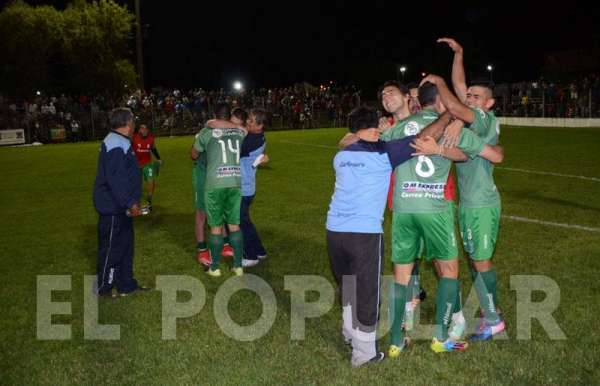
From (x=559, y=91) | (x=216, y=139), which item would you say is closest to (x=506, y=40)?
(x=559, y=91)

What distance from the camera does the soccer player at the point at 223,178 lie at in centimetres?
754

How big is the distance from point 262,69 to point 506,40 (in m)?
37.4

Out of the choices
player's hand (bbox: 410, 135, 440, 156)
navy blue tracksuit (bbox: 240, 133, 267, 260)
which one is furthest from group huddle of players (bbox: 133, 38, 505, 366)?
navy blue tracksuit (bbox: 240, 133, 267, 260)

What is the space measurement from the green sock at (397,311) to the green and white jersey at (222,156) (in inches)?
123

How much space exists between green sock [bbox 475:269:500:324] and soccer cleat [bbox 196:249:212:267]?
13.2 feet

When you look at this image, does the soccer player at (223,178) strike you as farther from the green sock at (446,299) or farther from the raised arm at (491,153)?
the raised arm at (491,153)

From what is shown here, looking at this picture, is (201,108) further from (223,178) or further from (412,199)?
(412,199)

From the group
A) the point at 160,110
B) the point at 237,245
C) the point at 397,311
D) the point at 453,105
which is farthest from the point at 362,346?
the point at 160,110

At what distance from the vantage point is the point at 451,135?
15.0ft

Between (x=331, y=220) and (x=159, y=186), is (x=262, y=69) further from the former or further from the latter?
(x=331, y=220)

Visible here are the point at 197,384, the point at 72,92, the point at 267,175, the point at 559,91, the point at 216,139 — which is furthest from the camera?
the point at 72,92

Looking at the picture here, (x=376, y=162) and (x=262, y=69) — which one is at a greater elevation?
(x=262, y=69)

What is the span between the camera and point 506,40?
86062mm

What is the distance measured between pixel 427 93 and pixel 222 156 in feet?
11.0
